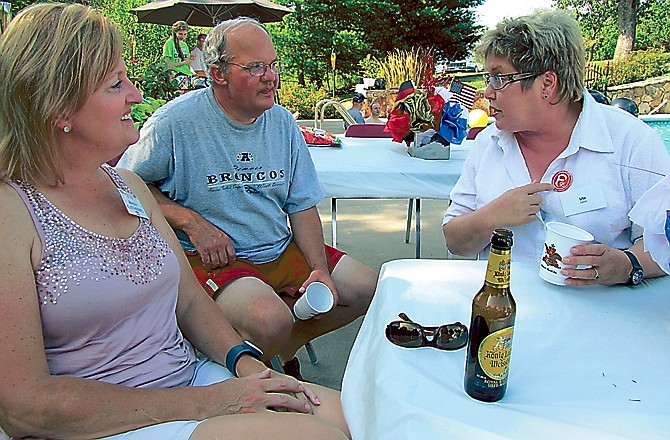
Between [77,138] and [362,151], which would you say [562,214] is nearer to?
[77,138]

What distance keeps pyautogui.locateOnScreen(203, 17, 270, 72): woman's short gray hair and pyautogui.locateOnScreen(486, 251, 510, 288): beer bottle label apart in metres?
1.46

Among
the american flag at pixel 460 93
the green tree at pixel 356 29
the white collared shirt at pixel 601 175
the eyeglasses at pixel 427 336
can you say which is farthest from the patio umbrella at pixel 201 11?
the eyeglasses at pixel 427 336

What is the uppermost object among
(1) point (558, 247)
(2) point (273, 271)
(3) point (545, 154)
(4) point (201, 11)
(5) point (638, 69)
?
(4) point (201, 11)

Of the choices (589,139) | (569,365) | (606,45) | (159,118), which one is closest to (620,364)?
(569,365)

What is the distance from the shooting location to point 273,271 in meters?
2.06

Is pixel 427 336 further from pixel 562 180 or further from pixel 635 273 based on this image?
pixel 562 180

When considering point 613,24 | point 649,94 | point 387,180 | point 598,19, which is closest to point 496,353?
point 387,180

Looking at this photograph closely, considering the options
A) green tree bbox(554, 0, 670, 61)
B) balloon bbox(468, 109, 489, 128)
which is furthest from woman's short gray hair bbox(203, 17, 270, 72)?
green tree bbox(554, 0, 670, 61)

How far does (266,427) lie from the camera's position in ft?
3.43

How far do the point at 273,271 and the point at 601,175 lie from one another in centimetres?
110

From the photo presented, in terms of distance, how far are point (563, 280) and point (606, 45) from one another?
929 inches

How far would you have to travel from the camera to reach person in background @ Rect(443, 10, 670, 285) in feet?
5.03

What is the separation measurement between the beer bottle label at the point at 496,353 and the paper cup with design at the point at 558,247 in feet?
1.54

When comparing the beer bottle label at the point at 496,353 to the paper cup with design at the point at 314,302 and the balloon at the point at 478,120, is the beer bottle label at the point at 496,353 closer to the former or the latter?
the paper cup with design at the point at 314,302
